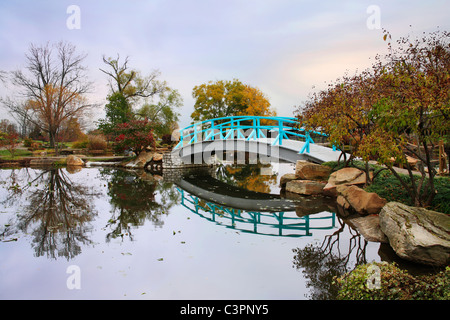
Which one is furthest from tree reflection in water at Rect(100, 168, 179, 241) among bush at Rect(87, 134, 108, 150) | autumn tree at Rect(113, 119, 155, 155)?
bush at Rect(87, 134, 108, 150)

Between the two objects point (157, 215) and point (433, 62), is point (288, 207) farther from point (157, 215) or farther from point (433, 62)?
point (433, 62)

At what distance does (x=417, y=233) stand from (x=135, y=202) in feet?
22.0

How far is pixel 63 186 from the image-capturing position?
1115cm

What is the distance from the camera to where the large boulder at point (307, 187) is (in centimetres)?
935

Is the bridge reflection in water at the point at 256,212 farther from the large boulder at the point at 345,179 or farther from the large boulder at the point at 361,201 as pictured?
the large boulder at the point at 345,179

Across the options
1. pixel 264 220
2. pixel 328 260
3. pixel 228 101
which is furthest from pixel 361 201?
pixel 228 101

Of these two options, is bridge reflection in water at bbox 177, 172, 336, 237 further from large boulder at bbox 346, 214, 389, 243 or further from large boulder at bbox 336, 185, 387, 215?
large boulder at bbox 336, 185, 387, 215

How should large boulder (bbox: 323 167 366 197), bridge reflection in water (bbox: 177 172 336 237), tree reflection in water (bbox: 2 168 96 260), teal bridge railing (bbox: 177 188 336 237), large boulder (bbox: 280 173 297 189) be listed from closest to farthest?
tree reflection in water (bbox: 2 168 96 260) < teal bridge railing (bbox: 177 188 336 237) < bridge reflection in water (bbox: 177 172 336 237) < large boulder (bbox: 323 167 366 197) < large boulder (bbox: 280 173 297 189)

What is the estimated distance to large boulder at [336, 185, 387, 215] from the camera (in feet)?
22.3

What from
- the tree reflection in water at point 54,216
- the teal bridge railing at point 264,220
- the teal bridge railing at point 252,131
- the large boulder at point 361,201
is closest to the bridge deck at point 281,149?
the teal bridge railing at point 252,131

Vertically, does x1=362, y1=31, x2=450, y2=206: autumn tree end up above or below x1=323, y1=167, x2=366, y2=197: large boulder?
above

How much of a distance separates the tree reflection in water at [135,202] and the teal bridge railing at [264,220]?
3.12ft

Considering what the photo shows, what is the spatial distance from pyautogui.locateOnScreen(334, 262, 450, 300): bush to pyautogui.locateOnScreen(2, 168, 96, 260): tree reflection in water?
393cm

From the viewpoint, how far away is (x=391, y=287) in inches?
126
